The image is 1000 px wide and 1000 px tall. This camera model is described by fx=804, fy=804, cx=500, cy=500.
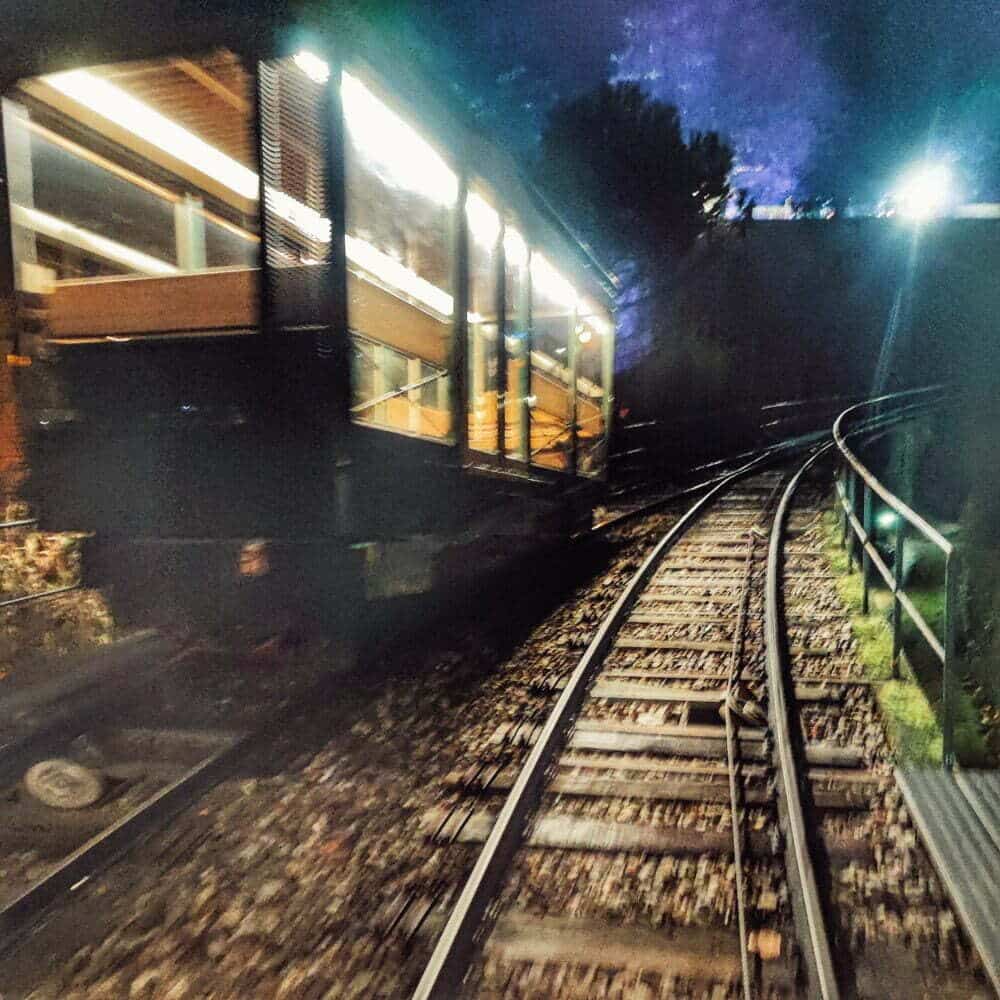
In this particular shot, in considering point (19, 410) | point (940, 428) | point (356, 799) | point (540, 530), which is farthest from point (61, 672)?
point (940, 428)

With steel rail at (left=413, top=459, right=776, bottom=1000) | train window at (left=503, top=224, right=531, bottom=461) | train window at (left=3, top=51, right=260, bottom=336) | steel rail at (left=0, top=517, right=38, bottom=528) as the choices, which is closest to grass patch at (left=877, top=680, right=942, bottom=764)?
steel rail at (left=413, top=459, right=776, bottom=1000)

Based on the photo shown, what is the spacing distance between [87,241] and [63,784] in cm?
369

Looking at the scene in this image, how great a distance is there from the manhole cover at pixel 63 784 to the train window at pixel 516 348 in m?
4.60

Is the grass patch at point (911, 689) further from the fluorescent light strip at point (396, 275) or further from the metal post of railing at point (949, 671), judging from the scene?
the fluorescent light strip at point (396, 275)

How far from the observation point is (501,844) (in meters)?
3.10

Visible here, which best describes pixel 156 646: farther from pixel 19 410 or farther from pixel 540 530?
pixel 540 530

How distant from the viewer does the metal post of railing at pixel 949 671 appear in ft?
12.2

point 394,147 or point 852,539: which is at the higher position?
point 394,147

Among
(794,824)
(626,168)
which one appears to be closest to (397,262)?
(794,824)

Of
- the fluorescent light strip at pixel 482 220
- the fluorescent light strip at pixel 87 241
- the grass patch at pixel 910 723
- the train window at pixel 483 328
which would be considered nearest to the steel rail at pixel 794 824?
the grass patch at pixel 910 723

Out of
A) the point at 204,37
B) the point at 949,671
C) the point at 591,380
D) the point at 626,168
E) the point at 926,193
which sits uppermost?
the point at 926,193

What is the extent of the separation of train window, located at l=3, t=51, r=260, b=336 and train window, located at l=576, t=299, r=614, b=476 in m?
5.61

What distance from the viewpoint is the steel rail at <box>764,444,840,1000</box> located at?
7.78ft

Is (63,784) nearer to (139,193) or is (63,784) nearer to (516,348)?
(139,193)
